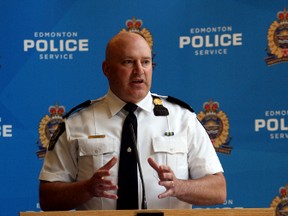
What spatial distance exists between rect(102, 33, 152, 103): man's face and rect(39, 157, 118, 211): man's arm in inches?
14.9

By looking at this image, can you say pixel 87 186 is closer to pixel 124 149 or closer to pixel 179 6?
pixel 124 149

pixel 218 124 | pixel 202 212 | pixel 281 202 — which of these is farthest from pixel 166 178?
pixel 281 202

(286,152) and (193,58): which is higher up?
(193,58)

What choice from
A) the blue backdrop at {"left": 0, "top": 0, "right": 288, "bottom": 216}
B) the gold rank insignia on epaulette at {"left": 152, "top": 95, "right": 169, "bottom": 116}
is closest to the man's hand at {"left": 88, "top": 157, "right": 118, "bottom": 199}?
the gold rank insignia on epaulette at {"left": 152, "top": 95, "right": 169, "bottom": 116}

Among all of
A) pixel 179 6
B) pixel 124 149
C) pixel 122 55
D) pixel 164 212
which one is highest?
pixel 179 6

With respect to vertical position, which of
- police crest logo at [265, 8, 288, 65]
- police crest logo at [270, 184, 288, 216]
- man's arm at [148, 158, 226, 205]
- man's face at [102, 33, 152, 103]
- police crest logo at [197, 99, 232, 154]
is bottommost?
police crest logo at [270, 184, 288, 216]

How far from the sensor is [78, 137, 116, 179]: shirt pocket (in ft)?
7.18

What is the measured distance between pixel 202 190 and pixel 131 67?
0.55 metres

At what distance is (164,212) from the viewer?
1576mm

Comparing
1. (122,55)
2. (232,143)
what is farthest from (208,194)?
(232,143)

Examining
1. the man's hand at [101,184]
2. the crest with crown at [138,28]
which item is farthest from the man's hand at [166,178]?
the crest with crown at [138,28]

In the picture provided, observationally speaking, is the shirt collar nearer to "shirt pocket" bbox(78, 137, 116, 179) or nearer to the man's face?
the man's face

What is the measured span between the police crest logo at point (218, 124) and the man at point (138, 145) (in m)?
1.10

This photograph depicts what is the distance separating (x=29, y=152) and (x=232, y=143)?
1.23 m
